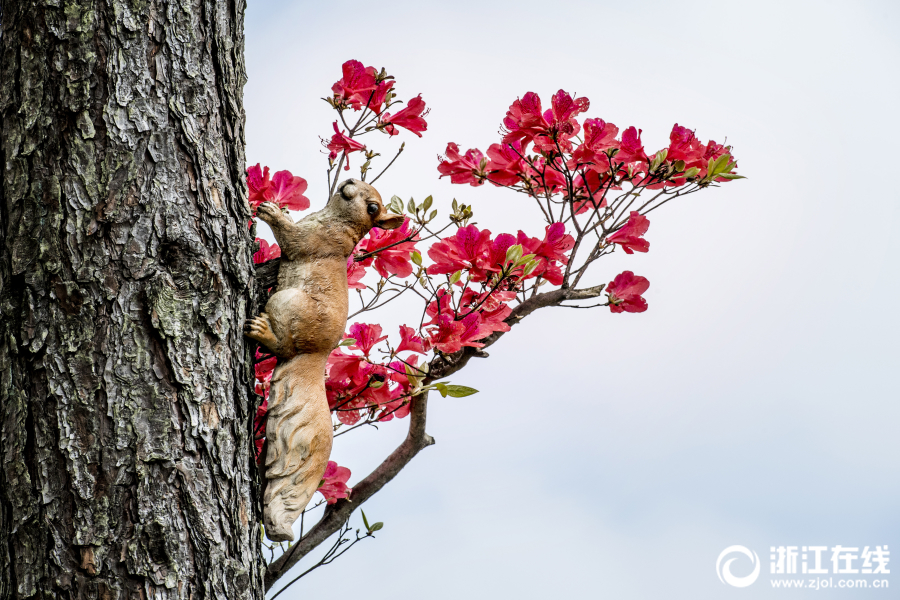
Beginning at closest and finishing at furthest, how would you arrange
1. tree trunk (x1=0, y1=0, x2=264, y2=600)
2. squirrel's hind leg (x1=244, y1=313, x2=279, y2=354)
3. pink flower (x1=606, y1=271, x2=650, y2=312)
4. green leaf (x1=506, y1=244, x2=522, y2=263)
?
tree trunk (x1=0, y1=0, x2=264, y2=600) → squirrel's hind leg (x1=244, y1=313, x2=279, y2=354) → green leaf (x1=506, y1=244, x2=522, y2=263) → pink flower (x1=606, y1=271, x2=650, y2=312)

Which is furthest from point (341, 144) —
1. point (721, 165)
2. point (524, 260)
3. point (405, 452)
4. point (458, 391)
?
point (721, 165)

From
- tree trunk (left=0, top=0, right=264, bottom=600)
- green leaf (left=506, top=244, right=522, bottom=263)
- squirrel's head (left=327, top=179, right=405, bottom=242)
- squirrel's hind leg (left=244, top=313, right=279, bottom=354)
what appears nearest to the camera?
tree trunk (left=0, top=0, right=264, bottom=600)

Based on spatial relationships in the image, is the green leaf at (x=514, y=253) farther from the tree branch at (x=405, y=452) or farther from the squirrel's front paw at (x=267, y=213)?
the squirrel's front paw at (x=267, y=213)

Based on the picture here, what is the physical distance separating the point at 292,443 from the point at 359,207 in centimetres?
45

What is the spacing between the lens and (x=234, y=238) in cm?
136

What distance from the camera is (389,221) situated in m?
1.52

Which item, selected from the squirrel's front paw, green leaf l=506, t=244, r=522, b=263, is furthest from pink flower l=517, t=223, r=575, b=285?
the squirrel's front paw

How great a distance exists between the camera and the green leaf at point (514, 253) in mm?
1597

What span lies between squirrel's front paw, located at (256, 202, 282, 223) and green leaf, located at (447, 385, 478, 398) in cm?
47

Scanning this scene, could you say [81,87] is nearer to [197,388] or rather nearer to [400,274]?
[197,388]

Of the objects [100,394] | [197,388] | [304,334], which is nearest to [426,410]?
[304,334]

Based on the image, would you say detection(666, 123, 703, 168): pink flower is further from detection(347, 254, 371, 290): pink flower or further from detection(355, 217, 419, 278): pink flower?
detection(347, 254, 371, 290): pink flower

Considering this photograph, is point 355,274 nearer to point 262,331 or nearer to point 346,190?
point 346,190

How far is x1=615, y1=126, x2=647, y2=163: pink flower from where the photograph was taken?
1699mm
